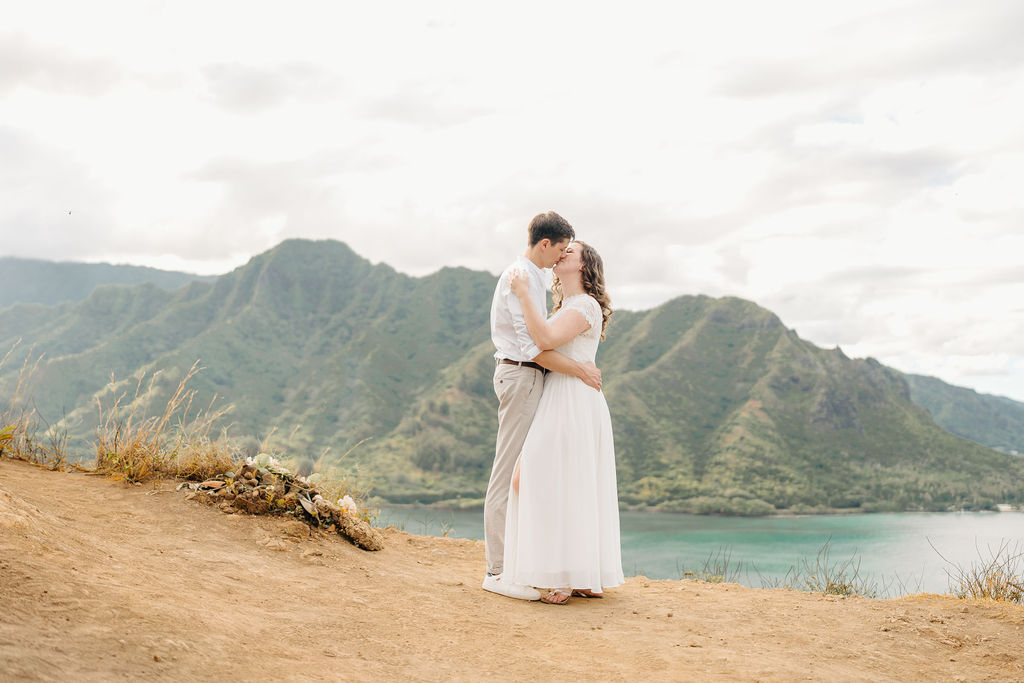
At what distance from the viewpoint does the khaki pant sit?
4.94 meters

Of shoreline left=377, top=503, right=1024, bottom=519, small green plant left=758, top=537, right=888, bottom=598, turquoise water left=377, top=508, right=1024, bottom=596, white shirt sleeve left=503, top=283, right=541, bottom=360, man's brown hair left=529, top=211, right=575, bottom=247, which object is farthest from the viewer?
shoreline left=377, top=503, right=1024, bottom=519

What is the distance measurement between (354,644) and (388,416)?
3522 inches

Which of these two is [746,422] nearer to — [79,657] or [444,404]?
[444,404]

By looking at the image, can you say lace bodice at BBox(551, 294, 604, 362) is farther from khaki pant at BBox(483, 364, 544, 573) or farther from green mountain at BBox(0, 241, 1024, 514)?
green mountain at BBox(0, 241, 1024, 514)

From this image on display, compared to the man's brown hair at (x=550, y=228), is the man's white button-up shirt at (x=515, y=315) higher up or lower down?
lower down

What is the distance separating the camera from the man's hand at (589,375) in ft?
16.0

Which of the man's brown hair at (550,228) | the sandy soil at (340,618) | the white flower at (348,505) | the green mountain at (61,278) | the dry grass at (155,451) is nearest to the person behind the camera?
the sandy soil at (340,618)

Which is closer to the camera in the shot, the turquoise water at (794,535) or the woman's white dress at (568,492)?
the woman's white dress at (568,492)

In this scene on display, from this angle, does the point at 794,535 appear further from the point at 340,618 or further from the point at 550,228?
the point at 340,618

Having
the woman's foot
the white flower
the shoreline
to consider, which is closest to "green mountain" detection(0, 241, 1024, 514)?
the shoreline

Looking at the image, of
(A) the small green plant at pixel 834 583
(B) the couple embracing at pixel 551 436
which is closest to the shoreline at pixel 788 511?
(A) the small green plant at pixel 834 583

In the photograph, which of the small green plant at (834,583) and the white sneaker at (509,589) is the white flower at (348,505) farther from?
the small green plant at (834,583)

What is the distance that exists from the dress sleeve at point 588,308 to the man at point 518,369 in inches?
7.8

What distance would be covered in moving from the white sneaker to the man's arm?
1.46m
